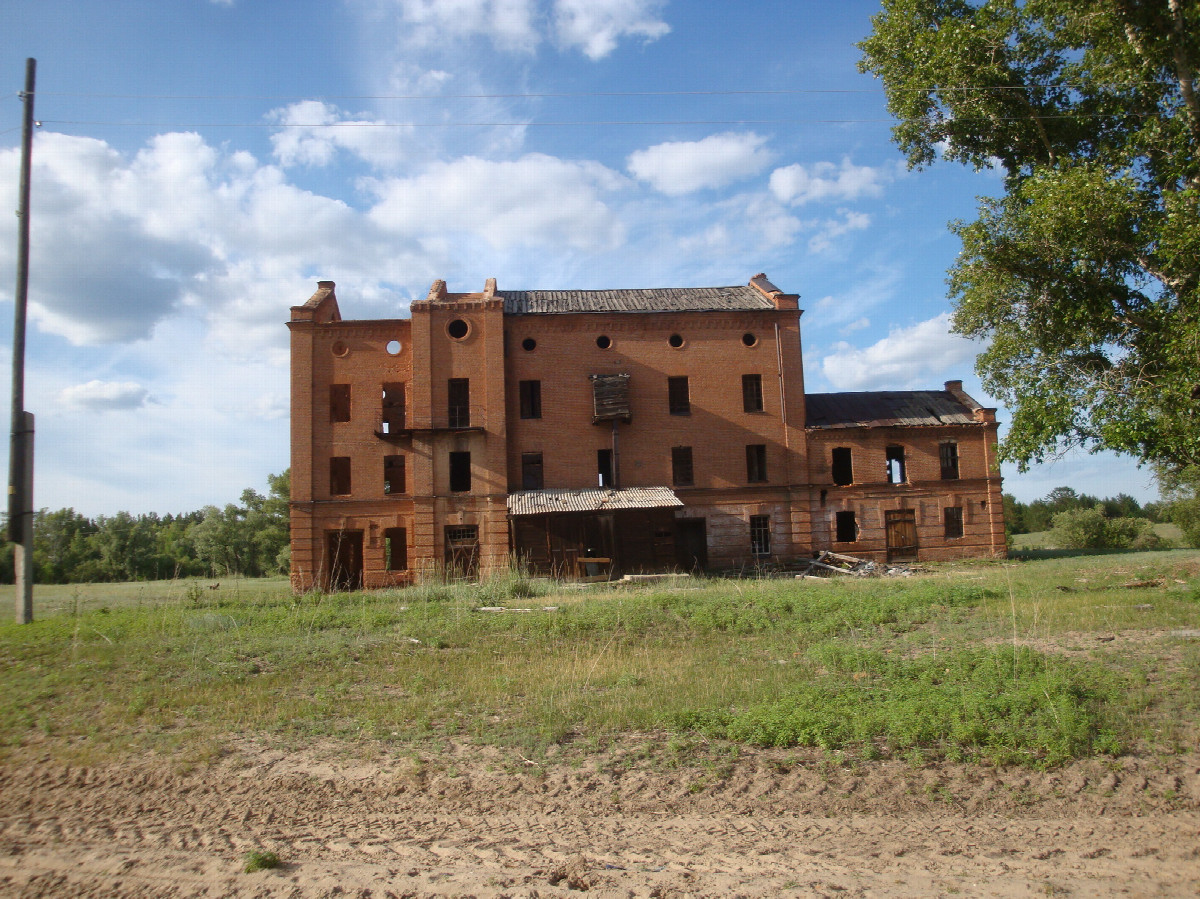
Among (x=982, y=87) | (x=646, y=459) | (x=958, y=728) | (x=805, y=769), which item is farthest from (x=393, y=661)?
(x=646, y=459)

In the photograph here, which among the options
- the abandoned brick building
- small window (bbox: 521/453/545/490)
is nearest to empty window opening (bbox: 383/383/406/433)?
the abandoned brick building

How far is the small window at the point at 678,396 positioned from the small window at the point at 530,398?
5.19 m

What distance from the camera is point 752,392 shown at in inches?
1166

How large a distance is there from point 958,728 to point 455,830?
14.3 feet

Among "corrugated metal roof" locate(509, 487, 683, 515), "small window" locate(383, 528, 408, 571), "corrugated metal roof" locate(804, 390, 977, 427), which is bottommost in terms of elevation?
"small window" locate(383, 528, 408, 571)

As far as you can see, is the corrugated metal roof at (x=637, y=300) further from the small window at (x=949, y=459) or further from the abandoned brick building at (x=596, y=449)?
the small window at (x=949, y=459)

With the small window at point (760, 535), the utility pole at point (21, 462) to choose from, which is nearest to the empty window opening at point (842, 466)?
the small window at point (760, 535)

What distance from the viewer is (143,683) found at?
8812 mm

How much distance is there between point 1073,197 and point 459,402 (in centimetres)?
2041

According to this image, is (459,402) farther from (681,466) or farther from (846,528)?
(846,528)

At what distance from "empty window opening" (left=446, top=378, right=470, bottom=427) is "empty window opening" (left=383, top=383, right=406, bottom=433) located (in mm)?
1974

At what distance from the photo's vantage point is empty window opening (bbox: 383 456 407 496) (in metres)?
28.4

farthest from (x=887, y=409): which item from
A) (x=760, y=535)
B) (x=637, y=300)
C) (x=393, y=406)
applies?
(x=393, y=406)

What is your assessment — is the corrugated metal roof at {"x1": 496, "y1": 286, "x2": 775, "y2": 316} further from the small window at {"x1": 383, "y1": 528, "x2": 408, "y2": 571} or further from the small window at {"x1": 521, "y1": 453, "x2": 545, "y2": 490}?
the small window at {"x1": 383, "y1": 528, "x2": 408, "y2": 571}
